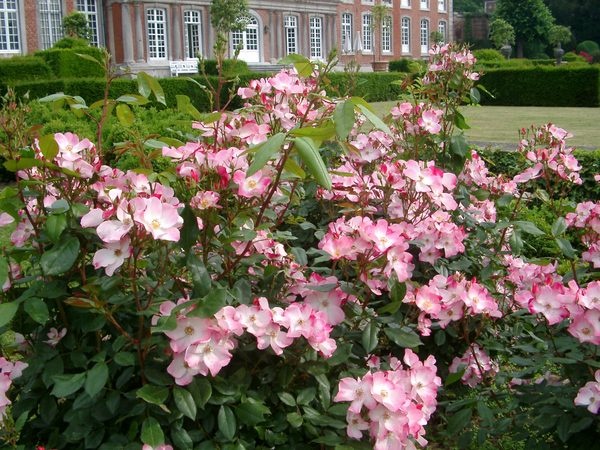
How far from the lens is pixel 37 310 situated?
1.36 meters

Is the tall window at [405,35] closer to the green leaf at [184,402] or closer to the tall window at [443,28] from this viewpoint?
the tall window at [443,28]

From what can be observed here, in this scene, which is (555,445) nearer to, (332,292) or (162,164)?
(332,292)

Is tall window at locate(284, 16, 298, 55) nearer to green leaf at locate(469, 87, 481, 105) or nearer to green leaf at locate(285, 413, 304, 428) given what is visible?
green leaf at locate(469, 87, 481, 105)

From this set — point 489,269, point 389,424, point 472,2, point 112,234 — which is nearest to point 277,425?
point 389,424

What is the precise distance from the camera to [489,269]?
206 centimetres

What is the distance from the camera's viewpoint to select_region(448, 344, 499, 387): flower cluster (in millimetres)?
2012

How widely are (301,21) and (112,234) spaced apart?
33.8 meters

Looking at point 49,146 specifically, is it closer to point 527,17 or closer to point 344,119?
point 344,119

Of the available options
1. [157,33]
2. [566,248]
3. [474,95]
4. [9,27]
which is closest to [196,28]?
[157,33]

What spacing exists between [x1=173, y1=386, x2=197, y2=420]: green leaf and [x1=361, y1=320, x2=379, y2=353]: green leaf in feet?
1.32

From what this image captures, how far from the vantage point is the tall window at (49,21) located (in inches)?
959

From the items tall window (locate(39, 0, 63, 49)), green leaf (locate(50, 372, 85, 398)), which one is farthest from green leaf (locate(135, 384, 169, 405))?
tall window (locate(39, 0, 63, 49))

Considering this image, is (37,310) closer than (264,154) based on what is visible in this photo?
No

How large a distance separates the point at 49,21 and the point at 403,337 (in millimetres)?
25550
